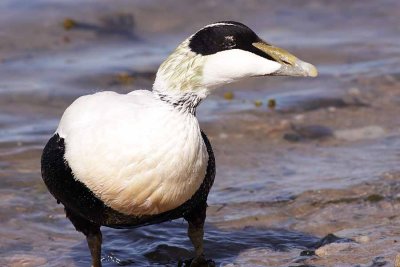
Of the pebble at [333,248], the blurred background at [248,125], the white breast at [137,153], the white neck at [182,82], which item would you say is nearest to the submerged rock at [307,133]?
the blurred background at [248,125]

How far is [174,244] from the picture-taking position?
22.1 feet

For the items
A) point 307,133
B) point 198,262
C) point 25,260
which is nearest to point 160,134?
point 198,262

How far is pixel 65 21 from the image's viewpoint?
11.8 meters

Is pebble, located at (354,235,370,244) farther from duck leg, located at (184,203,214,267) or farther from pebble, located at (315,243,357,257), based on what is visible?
duck leg, located at (184,203,214,267)

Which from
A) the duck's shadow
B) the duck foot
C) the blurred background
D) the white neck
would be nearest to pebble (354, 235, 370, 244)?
the blurred background

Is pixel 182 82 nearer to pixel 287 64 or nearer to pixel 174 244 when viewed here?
pixel 287 64

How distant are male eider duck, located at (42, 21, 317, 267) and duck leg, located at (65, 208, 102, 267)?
30cm

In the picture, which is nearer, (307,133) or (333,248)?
(333,248)

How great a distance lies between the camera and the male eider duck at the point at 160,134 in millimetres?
5090

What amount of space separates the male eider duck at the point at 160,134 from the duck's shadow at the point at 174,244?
111 centimetres

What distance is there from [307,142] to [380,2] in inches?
185

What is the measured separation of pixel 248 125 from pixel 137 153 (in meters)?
4.24

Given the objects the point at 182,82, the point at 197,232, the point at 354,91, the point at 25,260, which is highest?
the point at 182,82

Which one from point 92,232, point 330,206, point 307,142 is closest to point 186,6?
point 307,142
